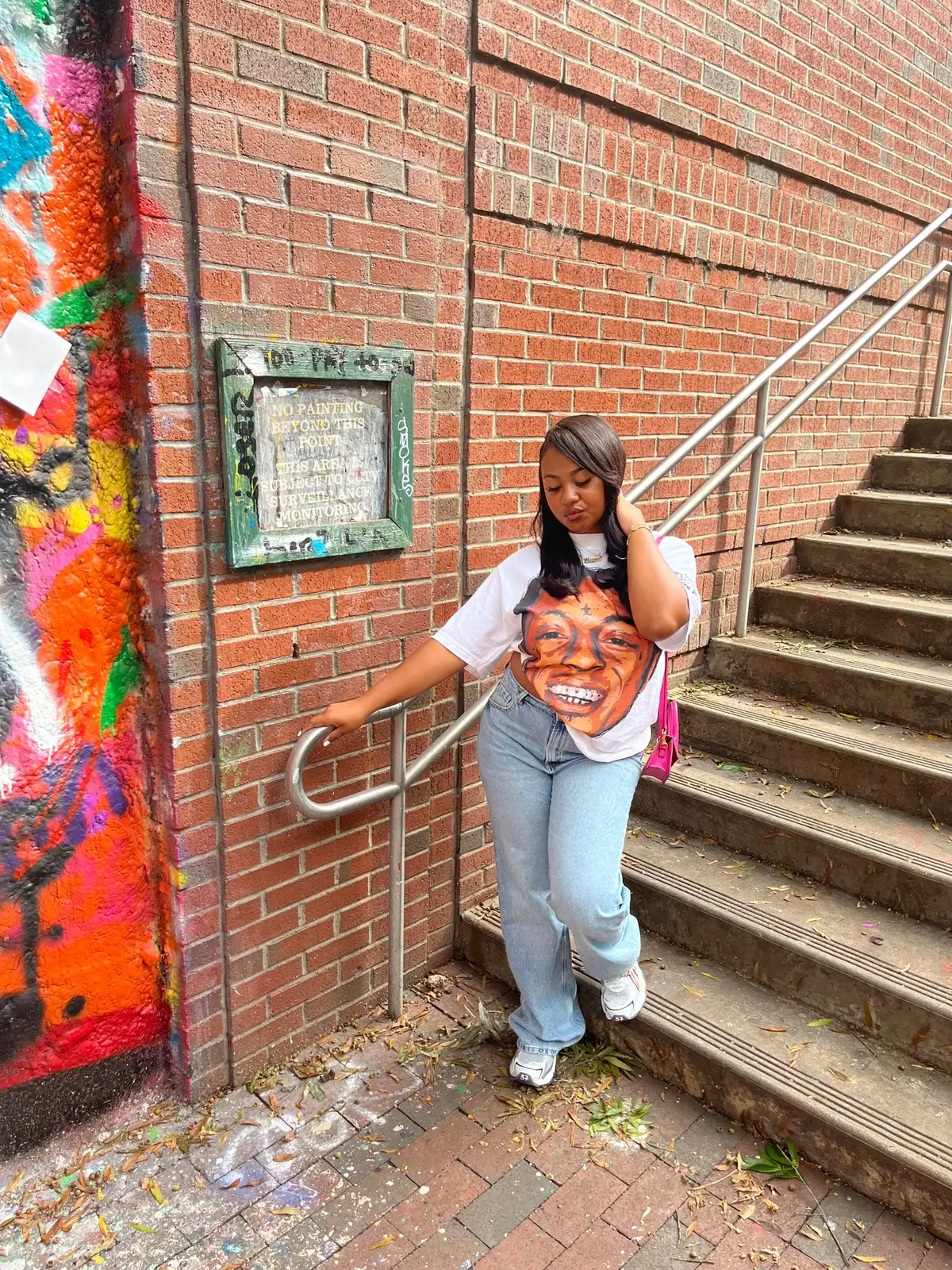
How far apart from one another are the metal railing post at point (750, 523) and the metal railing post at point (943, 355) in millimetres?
1851

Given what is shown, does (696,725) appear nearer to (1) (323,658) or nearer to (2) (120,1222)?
(1) (323,658)

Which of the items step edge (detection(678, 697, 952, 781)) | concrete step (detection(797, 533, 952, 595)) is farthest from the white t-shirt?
concrete step (detection(797, 533, 952, 595))

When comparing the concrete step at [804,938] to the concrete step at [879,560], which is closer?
the concrete step at [804,938]

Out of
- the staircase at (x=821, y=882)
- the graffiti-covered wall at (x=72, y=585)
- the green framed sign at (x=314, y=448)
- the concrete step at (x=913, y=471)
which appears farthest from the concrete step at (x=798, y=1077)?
the concrete step at (x=913, y=471)

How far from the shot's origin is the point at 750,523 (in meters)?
4.09

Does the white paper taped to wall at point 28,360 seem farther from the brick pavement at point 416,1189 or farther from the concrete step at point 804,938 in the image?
the concrete step at point 804,938

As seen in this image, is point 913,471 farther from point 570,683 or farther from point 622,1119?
point 622,1119

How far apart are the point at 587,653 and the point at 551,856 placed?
0.54m

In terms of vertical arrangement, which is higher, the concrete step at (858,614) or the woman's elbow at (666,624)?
the woman's elbow at (666,624)

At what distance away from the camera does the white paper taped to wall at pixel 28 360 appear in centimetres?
200

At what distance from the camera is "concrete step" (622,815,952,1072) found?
99.0 inches

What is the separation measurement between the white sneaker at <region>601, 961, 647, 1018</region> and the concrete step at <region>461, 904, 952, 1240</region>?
0.05 metres

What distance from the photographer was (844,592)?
4.28 meters

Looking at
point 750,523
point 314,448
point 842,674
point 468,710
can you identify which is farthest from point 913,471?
point 314,448
